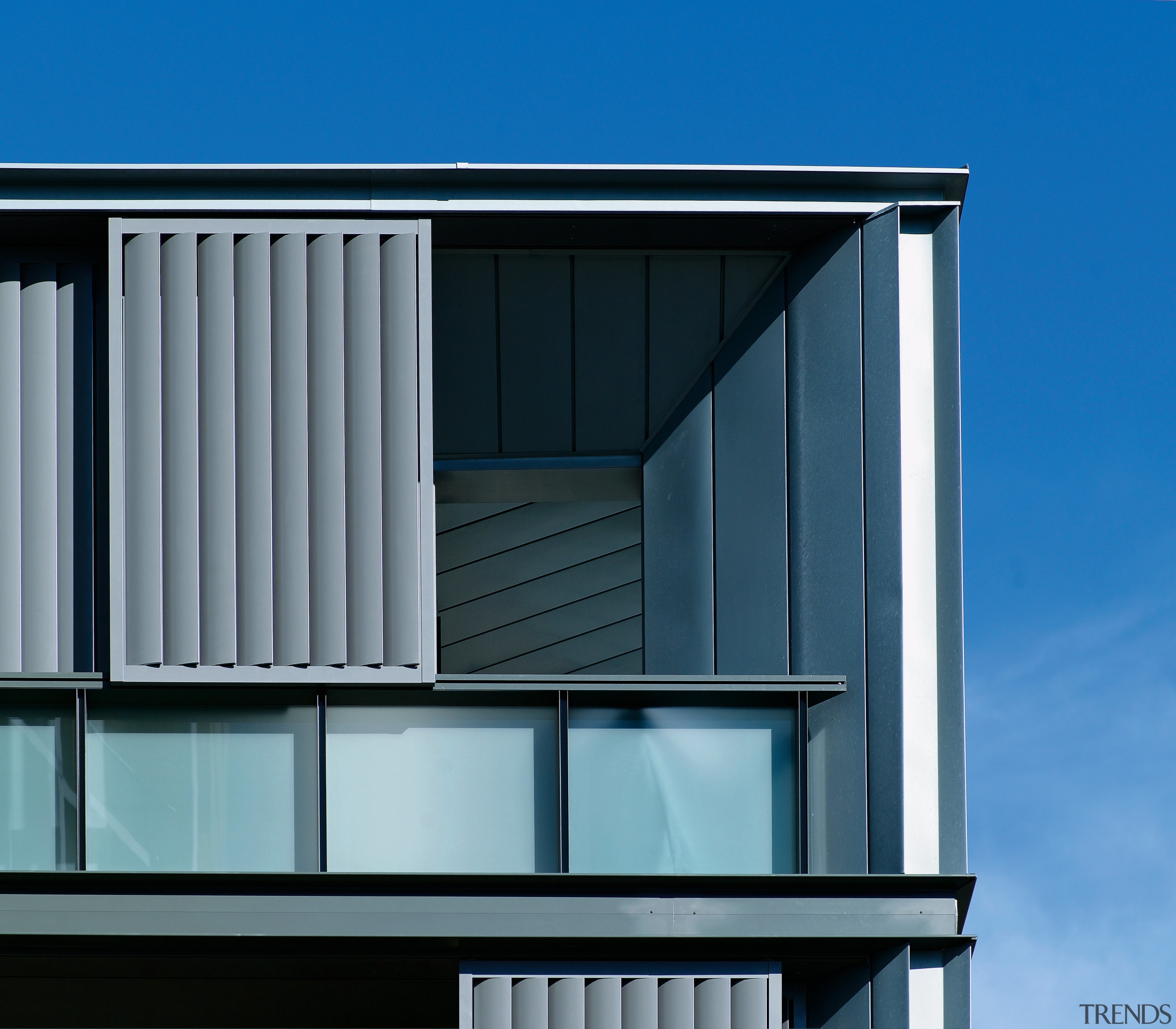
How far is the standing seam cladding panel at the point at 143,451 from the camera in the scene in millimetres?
7863

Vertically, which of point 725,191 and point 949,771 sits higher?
point 725,191

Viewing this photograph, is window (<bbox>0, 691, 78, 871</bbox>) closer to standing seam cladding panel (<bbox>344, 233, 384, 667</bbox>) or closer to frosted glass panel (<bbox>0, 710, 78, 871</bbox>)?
frosted glass panel (<bbox>0, 710, 78, 871</bbox>)

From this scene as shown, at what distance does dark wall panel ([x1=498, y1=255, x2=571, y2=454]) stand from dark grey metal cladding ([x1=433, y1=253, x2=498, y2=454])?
0.25ft

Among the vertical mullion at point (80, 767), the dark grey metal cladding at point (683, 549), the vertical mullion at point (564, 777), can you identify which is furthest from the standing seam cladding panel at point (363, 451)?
the dark grey metal cladding at point (683, 549)

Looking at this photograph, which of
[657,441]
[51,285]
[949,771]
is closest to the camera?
[949,771]

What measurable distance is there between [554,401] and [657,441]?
740mm

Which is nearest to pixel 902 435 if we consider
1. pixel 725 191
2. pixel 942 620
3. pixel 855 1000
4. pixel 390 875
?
pixel 942 620

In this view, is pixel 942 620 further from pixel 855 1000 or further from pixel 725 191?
pixel 725 191

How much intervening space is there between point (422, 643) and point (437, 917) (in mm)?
1399

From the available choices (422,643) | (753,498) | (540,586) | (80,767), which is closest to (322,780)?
(422,643)

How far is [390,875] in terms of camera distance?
7.34 metres

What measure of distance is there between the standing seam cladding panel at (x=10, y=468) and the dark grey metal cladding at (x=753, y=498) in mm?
3994

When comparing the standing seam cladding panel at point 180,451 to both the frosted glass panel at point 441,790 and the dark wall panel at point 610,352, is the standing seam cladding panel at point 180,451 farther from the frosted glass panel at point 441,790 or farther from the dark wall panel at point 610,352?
the dark wall panel at point 610,352

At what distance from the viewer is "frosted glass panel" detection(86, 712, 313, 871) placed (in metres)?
7.50
